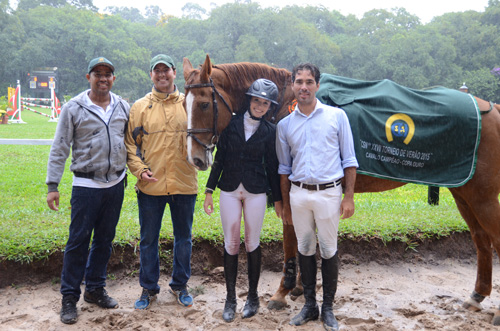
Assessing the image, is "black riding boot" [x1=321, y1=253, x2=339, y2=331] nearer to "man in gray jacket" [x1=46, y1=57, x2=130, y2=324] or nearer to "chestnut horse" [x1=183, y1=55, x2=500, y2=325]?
"chestnut horse" [x1=183, y1=55, x2=500, y2=325]

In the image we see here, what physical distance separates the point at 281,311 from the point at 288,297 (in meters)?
0.32

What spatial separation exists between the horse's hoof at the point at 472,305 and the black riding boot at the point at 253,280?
191 cm

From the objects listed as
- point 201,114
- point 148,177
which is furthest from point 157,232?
point 201,114

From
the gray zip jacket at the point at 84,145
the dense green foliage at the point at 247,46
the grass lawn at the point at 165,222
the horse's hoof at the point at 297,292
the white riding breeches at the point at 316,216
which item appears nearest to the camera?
the white riding breeches at the point at 316,216

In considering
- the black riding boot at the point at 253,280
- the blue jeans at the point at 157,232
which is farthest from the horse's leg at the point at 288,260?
the blue jeans at the point at 157,232

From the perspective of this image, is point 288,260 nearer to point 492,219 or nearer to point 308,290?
point 308,290

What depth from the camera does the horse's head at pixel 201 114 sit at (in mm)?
2848

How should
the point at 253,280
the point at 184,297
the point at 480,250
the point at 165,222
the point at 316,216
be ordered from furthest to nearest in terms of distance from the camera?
the point at 165,222, the point at 480,250, the point at 184,297, the point at 253,280, the point at 316,216

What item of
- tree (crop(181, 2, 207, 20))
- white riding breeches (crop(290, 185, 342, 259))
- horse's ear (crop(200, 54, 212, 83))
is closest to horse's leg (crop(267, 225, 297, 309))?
white riding breeches (crop(290, 185, 342, 259))

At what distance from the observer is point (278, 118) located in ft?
10.9

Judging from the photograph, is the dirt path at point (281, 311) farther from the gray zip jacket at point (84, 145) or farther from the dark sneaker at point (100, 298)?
the gray zip jacket at point (84, 145)

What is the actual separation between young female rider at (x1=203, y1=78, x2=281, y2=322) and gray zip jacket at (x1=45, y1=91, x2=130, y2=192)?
0.83m

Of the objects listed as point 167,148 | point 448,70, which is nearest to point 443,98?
point 167,148

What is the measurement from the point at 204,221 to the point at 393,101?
8.68ft
